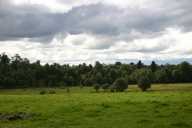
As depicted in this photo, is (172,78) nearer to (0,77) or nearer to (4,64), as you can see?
(0,77)

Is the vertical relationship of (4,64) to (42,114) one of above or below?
above

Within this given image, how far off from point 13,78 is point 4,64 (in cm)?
2586

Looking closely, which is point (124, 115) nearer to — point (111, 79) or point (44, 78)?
point (111, 79)

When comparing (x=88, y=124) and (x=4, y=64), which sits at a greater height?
(x=4, y=64)

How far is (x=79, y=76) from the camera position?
15762 cm

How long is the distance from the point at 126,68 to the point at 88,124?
140 m

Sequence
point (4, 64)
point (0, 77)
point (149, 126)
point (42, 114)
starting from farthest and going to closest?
point (4, 64), point (0, 77), point (42, 114), point (149, 126)

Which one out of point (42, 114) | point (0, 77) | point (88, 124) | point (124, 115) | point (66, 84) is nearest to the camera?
Answer: point (88, 124)

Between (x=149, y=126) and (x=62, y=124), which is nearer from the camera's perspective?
(x=149, y=126)

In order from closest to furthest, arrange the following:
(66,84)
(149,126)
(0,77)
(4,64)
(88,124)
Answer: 1. (149,126)
2. (88,124)
3. (0,77)
4. (66,84)
5. (4,64)

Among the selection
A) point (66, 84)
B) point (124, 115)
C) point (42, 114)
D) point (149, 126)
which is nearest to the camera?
point (149, 126)

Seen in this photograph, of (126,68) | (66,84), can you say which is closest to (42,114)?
(66,84)

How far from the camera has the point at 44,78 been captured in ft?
513

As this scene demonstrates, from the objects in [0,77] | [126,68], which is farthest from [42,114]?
[126,68]
